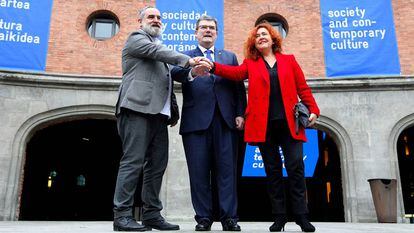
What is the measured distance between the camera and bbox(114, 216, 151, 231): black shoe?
3.53 m

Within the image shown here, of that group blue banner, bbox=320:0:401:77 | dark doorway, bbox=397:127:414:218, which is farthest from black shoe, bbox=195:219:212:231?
dark doorway, bbox=397:127:414:218

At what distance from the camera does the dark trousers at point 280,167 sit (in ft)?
12.8

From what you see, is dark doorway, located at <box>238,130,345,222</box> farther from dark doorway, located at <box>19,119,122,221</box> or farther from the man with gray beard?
the man with gray beard

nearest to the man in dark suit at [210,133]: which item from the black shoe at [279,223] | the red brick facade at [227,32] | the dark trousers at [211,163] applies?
the dark trousers at [211,163]

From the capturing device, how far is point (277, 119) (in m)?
4.06

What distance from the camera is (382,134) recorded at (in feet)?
34.3

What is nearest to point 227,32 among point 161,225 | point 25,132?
point 25,132

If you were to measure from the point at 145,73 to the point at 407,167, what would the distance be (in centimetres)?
1441

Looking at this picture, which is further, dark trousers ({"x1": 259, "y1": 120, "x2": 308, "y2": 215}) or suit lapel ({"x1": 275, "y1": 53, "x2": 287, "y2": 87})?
suit lapel ({"x1": 275, "y1": 53, "x2": 287, "y2": 87})

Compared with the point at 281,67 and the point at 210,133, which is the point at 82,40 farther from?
the point at 281,67

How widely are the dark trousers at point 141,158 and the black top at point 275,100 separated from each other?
112 cm

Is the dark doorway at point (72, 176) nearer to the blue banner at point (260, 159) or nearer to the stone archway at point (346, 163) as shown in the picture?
the blue banner at point (260, 159)

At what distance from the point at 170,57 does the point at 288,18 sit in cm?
864

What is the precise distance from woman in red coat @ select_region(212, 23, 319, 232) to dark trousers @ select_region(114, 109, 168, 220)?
90 centimetres
